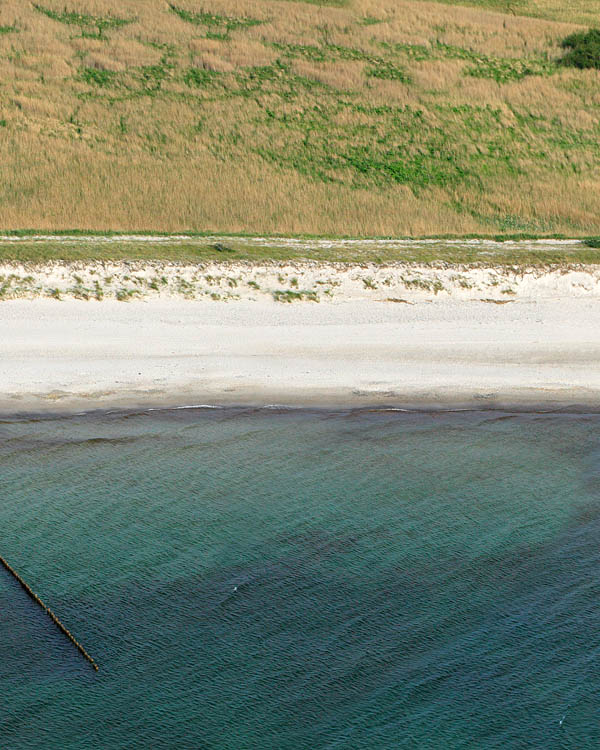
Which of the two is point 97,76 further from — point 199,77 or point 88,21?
point 88,21

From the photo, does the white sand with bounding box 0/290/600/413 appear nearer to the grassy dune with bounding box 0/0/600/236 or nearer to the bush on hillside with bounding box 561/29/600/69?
the grassy dune with bounding box 0/0/600/236

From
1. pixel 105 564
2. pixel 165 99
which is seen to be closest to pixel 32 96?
pixel 165 99

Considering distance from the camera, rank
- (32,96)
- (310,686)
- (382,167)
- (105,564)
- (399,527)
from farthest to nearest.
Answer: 1. (32,96)
2. (382,167)
3. (399,527)
4. (105,564)
5. (310,686)

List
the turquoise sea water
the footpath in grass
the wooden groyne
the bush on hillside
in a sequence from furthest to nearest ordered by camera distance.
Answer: the bush on hillside < the footpath in grass < the wooden groyne < the turquoise sea water

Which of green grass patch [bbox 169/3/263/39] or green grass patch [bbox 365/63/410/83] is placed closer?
green grass patch [bbox 365/63/410/83]

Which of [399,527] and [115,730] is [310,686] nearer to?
[115,730]

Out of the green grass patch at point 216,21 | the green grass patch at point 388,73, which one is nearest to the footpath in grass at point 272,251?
the green grass patch at point 388,73

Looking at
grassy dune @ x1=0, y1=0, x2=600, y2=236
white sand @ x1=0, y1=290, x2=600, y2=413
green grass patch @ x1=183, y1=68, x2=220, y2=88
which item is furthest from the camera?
green grass patch @ x1=183, y1=68, x2=220, y2=88

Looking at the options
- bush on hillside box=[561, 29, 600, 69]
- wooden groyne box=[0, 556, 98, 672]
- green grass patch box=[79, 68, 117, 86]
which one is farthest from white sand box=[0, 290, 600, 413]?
bush on hillside box=[561, 29, 600, 69]
